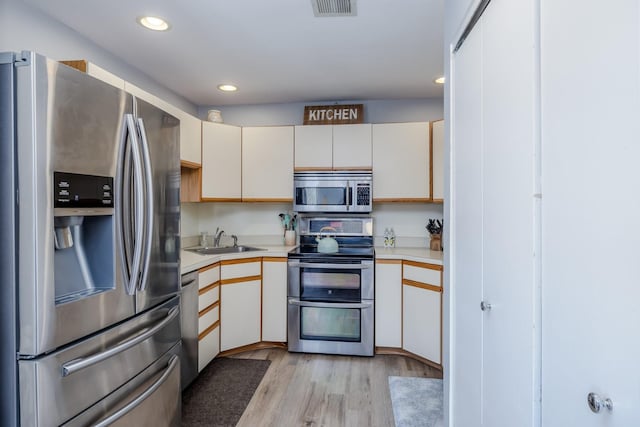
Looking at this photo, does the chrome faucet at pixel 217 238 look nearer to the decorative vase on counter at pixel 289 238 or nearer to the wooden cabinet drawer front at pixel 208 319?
the decorative vase on counter at pixel 289 238

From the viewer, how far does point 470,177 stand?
1.35 m

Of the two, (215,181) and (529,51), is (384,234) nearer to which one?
(215,181)

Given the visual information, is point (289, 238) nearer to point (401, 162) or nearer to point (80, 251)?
point (401, 162)

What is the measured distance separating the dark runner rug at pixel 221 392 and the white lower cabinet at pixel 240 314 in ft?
0.58

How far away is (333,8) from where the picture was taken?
6.23ft

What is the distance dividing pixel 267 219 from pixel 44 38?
229cm

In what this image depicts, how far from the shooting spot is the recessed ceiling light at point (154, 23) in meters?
2.01

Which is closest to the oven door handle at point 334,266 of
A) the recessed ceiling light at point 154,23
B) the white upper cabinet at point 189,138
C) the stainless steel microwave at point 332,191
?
the stainless steel microwave at point 332,191

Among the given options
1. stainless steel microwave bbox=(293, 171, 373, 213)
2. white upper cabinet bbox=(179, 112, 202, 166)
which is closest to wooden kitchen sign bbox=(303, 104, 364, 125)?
stainless steel microwave bbox=(293, 171, 373, 213)

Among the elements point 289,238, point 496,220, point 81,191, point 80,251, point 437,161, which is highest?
point 437,161

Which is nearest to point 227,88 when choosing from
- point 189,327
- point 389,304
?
point 189,327

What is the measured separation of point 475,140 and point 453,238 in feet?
1.60

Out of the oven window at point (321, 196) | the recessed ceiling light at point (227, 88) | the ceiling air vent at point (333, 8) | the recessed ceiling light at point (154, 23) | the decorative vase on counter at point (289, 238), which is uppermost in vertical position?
the recessed ceiling light at point (227, 88)

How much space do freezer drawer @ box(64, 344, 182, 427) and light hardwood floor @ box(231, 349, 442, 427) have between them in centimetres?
53
